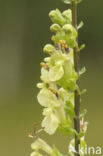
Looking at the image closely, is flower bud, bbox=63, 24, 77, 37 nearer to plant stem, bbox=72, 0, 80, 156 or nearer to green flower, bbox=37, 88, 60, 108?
plant stem, bbox=72, 0, 80, 156

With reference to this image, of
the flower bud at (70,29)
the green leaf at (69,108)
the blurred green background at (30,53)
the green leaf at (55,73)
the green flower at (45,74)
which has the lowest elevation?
the green leaf at (69,108)

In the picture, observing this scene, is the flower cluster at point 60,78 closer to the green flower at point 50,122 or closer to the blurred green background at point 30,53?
the green flower at point 50,122

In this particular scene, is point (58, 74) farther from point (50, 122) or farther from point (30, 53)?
point (30, 53)

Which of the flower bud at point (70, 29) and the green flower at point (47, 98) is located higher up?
the flower bud at point (70, 29)

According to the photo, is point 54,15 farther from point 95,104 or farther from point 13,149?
point 95,104

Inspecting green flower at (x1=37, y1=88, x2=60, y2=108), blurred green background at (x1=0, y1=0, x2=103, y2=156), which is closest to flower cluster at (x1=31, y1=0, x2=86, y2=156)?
green flower at (x1=37, y1=88, x2=60, y2=108)

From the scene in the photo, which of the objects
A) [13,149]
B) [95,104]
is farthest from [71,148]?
[95,104]

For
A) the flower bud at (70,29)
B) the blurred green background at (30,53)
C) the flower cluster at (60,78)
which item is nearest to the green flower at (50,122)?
the flower cluster at (60,78)
